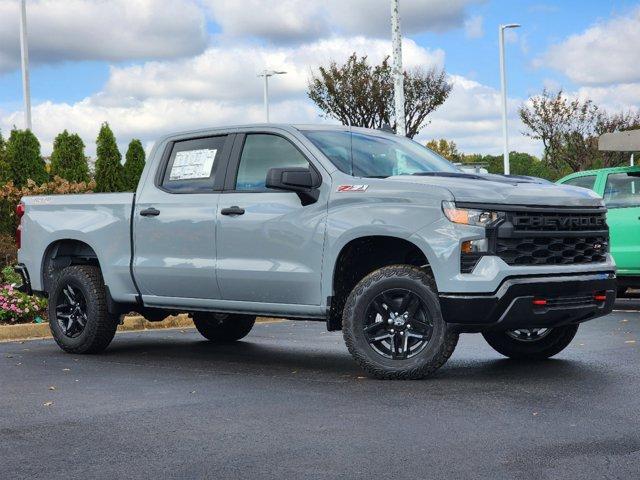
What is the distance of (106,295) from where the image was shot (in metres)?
9.83

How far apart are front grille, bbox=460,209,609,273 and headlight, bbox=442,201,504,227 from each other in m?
0.06

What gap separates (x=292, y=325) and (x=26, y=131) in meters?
12.5

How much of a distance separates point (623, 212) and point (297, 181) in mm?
7338

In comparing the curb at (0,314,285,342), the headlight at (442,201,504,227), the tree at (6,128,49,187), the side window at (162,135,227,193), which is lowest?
the curb at (0,314,285,342)

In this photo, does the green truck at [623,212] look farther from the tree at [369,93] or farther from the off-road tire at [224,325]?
the tree at [369,93]

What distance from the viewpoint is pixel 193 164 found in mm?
9312

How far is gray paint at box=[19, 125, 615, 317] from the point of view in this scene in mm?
7586

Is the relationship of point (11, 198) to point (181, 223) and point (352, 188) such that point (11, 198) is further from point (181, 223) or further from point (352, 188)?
point (352, 188)

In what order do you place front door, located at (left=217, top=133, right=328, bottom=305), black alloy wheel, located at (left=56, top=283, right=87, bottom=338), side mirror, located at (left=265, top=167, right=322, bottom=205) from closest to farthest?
1. side mirror, located at (left=265, top=167, right=322, bottom=205)
2. front door, located at (left=217, top=133, right=328, bottom=305)
3. black alloy wheel, located at (left=56, top=283, right=87, bottom=338)

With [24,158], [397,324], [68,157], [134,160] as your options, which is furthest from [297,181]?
[134,160]

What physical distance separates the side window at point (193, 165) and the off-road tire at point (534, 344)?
268cm

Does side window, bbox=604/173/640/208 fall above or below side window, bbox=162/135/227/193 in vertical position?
below

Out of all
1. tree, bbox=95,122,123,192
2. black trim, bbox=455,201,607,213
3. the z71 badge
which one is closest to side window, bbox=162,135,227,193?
the z71 badge

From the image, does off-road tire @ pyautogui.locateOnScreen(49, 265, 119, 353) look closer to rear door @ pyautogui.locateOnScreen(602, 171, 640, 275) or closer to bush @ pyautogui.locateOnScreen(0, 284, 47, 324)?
bush @ pyautogui.locateOnScreen(0, 284, 47, 324)
